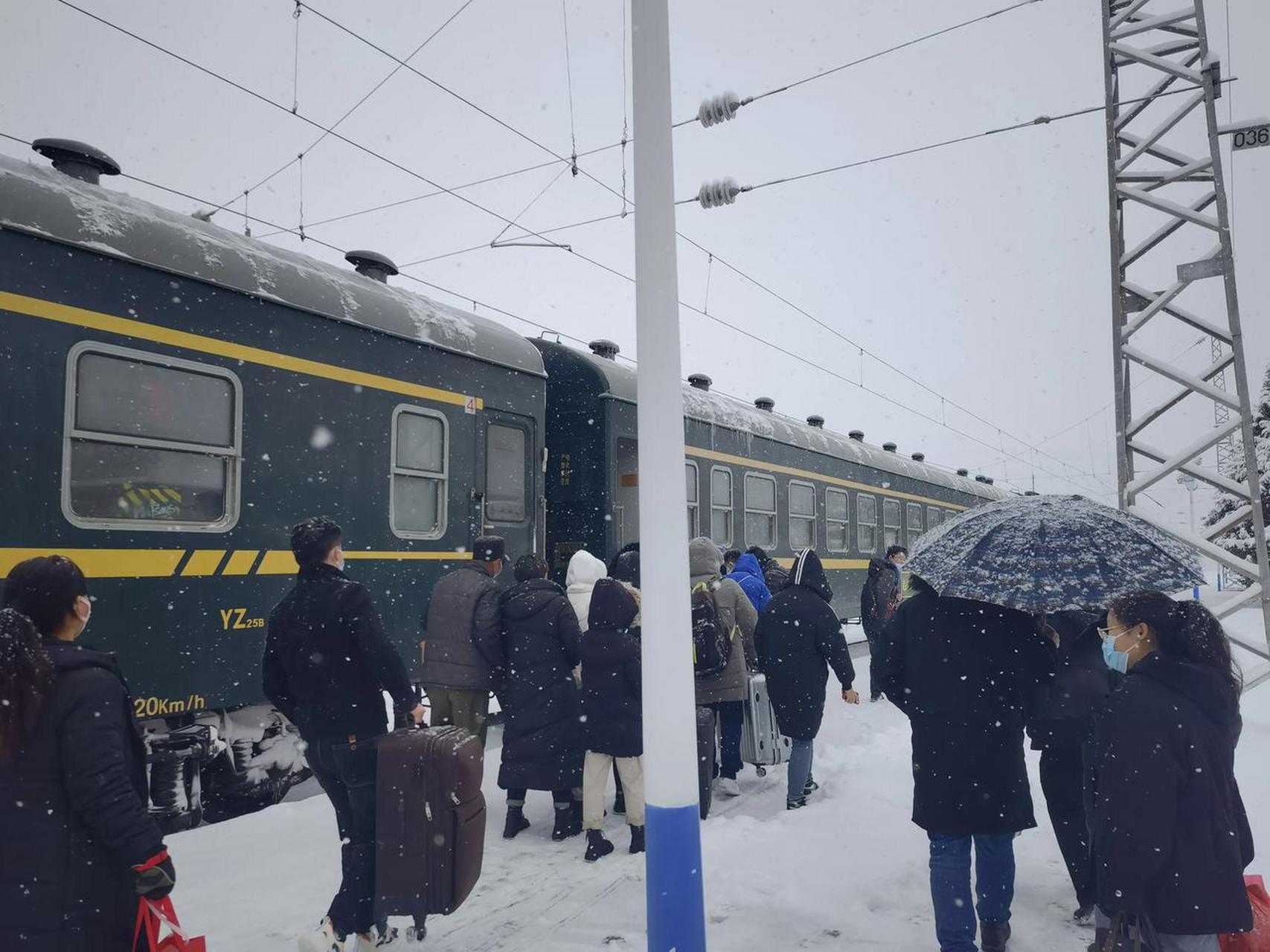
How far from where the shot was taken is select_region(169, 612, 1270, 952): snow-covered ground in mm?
3938

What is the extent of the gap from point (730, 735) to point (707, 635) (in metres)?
1.07

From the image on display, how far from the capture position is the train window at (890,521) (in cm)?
1639

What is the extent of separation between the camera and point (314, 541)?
3.70m

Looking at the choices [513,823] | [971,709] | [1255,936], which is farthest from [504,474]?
[1255,936]

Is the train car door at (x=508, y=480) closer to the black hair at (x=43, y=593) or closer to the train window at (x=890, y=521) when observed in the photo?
the black hair at (x=43, y=593)

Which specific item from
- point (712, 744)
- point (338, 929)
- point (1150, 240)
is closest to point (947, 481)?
point (1150, 240)

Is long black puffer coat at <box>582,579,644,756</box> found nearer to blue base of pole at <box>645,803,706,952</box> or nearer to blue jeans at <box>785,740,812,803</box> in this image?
blue jeans at <box>785,740,812,803</box>

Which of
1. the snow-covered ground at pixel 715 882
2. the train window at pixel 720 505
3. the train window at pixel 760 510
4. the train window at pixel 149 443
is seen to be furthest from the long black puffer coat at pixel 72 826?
the train window at pixel 760 510

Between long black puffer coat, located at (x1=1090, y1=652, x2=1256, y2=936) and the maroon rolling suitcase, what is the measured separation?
235cm

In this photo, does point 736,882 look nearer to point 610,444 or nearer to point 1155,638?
point 1155,638

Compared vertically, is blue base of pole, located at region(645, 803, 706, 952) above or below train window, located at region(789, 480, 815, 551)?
below

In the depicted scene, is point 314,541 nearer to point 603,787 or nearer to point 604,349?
point 603,787

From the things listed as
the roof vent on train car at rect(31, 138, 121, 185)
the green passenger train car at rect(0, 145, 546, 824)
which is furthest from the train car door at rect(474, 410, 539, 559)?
the roof vent on train car at rect(31, 138, 121, 185)

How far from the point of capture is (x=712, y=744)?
5.66 meters
